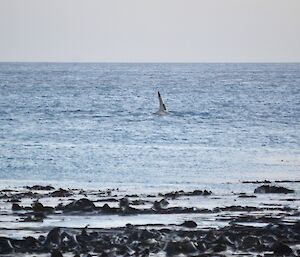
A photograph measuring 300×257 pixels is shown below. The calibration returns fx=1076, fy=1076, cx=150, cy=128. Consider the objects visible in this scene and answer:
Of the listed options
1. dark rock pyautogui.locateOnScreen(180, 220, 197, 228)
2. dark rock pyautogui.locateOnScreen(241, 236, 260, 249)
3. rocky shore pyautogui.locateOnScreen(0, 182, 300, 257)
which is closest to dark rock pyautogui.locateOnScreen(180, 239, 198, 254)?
rocky shore pyautogui.locateOnScreen(0, 182, 300, 257)

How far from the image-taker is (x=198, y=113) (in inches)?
3054

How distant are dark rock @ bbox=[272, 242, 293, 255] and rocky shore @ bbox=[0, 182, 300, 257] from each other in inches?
0.4

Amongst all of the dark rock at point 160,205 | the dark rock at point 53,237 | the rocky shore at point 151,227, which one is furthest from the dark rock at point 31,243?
the dark rock at point 160,205

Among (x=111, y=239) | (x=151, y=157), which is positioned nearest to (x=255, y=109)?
(x=151, y=157)

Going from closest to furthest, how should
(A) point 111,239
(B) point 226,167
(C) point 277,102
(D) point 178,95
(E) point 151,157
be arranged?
(A) point 111,239, (B) point 226,167, (E) point 151,157, (C) point 277,102, (D) point 178,95

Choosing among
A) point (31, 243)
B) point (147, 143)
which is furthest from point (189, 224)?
point (147, 143)

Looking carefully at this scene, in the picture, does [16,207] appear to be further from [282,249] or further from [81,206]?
[282,249]

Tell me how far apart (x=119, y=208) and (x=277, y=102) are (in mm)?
69080

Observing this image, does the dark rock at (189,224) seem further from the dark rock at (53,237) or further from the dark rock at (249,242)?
the dark rock at (53,237)

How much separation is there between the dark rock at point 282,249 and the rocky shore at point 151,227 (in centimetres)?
1

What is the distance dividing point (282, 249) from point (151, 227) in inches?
155

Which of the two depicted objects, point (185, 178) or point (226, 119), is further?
point (226, 119)

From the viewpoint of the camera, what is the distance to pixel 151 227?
22.4 metres

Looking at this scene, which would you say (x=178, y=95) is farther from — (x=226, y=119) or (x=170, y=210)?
(x=170, y=210)
